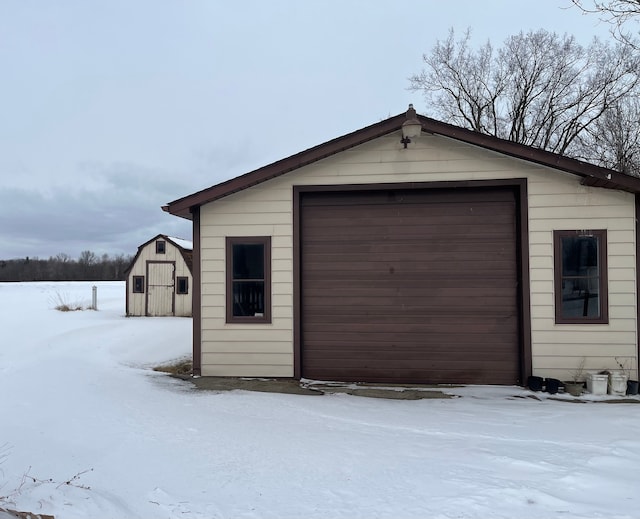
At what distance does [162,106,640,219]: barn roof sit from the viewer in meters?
6.06

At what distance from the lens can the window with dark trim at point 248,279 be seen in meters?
6.98

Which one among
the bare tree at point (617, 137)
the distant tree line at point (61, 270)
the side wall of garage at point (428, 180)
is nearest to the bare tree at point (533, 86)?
the bare tree at point (617, 137)

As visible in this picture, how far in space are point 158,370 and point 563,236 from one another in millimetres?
7223

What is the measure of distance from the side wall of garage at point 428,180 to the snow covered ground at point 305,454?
98cm

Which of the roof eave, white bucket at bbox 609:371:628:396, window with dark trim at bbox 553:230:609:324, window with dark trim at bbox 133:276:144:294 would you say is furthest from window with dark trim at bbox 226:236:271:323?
window with dark trim at bbox 133:276:144:294

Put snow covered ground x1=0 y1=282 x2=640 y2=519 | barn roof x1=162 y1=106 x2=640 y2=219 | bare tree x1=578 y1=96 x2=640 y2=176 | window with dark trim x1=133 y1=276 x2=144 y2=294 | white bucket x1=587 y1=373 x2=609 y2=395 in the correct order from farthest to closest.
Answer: window with dark trim x1=133 y1=276 x2=144 y2=294 < bare tree x1=578 y1=96 x2=640 y2=176 < barn roof x1=162 y1=106 x2=640 y2=219 < white bucket x1=587 y1=373 x2=609 y2=395 < snow covered ground x1=0 y1=282 x2=640 y2=519

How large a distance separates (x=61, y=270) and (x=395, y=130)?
69.7 metres

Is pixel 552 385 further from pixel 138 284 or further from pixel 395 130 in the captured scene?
pixel 138 284

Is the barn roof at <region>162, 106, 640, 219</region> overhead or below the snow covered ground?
overhead

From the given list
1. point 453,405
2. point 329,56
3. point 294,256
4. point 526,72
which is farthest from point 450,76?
point 453,405

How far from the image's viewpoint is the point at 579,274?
21.2 feet

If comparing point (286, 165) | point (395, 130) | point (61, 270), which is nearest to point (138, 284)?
point (286, 165)

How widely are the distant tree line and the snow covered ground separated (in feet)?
195

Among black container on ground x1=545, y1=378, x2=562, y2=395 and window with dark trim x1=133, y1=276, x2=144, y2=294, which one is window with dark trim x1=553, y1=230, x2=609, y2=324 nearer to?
black container on ground x1=545, y1=378, x2=562, y2=395
